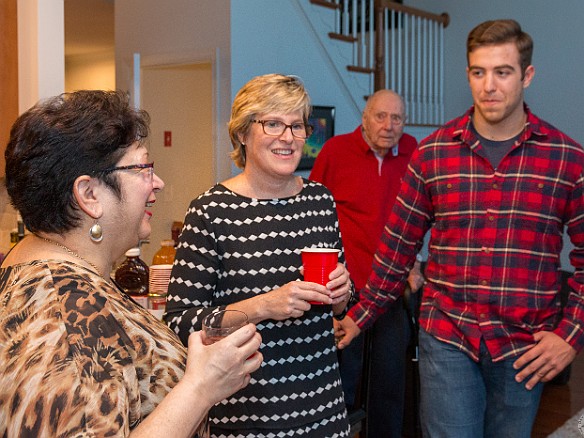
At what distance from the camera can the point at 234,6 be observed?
5117mm

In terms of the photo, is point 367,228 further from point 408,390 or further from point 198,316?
point 198,316

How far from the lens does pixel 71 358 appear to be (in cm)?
106

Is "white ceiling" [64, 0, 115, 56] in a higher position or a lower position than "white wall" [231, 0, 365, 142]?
higher

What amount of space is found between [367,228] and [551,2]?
4551mm

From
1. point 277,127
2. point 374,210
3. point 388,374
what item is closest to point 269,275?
point 277,127

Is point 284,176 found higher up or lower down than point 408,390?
higher up

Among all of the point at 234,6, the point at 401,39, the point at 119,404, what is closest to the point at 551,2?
the point at 401,39

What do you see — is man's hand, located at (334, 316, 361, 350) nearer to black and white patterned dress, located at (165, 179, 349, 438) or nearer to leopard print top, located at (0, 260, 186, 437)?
black and white patterned dress, located at (165, 179, 349, 438)

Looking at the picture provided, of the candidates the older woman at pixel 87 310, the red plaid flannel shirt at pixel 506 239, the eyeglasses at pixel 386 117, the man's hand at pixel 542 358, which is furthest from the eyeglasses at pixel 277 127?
the eyeglasses at pixel 386 117

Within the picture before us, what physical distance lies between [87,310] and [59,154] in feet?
0.92

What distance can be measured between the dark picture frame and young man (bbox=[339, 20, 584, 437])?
3.75 meters

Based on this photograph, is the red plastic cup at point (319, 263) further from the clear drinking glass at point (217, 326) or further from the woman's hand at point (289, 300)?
the clear drinking glass at point (217, 326)

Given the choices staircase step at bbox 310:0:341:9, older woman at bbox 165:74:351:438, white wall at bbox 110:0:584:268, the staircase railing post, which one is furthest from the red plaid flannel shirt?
the staircase railing post

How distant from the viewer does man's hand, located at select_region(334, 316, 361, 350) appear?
2.32 m
